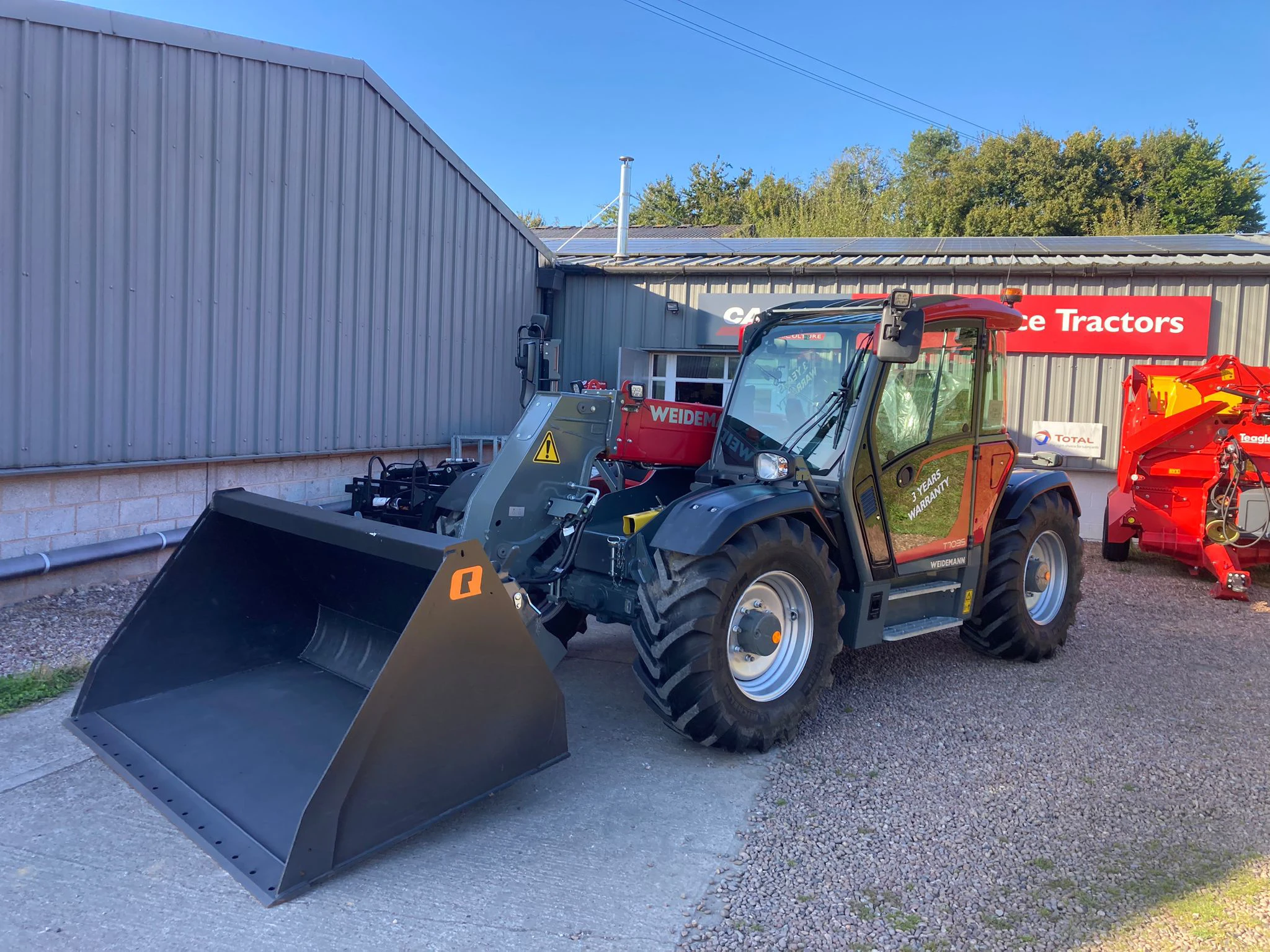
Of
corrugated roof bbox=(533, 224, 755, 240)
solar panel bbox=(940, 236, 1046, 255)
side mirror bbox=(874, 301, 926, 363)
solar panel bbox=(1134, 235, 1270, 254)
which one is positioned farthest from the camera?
corrugated roof bbox=(533, 224, 755, 240)

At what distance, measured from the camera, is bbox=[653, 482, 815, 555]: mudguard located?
3986 millimetres

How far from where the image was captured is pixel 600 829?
354 cm

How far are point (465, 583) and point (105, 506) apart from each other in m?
4.90

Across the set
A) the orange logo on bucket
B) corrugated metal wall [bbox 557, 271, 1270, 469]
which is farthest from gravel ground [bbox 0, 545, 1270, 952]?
corrugated metal wall [bbox 557, 271, 1270, 469]

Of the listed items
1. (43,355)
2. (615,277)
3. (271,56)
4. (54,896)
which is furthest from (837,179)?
(54,896)

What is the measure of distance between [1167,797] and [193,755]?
4.18 meters

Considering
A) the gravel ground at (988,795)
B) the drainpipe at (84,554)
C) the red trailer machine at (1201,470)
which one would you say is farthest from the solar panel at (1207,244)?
the drainpipe at (84,554)

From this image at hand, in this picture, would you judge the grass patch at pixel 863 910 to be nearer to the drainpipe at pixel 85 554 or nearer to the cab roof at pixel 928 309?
the cab roof at pixel 928 309

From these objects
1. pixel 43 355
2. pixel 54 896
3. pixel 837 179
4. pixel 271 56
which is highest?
pixel 837 179

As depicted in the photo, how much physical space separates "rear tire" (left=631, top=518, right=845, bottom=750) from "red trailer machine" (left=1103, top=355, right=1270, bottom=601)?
5.98m

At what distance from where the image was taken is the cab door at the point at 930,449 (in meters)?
4.92

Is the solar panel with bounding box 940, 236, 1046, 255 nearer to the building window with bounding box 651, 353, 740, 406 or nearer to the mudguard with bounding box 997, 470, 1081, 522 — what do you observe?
the building window with bounding box 651, 353, 740, 406

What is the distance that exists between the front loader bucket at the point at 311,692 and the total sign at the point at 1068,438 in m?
9.14

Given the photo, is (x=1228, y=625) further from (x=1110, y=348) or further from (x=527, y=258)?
(x=527, y=258)
